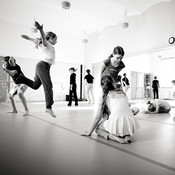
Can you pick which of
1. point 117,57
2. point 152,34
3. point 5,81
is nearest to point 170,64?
point 152,34

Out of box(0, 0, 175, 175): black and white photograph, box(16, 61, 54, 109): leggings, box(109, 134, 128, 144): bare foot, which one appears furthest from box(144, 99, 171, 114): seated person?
box(109, 134, 128, 144): bare foot

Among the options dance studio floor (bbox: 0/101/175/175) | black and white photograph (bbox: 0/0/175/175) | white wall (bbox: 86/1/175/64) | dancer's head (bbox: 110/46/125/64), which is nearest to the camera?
dance studio floor (bbox: 0/101/175/175)

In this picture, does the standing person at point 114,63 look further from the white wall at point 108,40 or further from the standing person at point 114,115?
the white wall at point 108,40

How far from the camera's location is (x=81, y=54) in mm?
10180

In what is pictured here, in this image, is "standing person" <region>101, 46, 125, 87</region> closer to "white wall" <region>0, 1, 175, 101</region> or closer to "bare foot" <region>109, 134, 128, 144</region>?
"bare foot" <region>109, 134, 128, 144</region>

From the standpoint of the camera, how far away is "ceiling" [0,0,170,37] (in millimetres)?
6305

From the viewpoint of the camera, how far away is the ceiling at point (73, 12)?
6.30 m

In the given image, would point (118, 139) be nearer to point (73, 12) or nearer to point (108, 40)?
point (73, 12)

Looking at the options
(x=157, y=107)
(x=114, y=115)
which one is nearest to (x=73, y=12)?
(x=157, y=107)

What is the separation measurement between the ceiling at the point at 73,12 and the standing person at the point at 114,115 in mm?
5143

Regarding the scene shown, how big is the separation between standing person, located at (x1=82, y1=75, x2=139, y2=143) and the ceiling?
5.14m

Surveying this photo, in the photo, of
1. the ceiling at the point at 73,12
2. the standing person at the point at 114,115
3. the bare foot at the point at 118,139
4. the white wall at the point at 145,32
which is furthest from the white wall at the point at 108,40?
the bare foot at the point at 118,139

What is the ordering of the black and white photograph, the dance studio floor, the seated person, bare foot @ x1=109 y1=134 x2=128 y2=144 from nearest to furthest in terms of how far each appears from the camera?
the dance studio floor, the black and white photograph, bare foot @ x1=109 y1=134 x2=128 y2=144, the seated person

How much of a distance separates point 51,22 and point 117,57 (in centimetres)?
712
